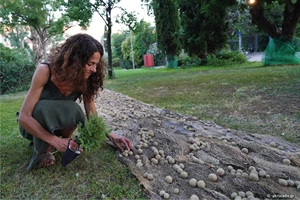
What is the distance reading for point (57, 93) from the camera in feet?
5.42

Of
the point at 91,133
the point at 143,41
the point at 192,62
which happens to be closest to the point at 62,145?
the point at 91,133

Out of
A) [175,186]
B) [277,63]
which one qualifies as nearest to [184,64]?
[277,63]

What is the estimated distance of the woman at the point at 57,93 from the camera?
58.7 inches

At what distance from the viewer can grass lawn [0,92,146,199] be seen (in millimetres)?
1382

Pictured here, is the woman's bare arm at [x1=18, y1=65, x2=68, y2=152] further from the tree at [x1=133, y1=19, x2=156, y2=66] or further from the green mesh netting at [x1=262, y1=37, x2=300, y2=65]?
the tree at [x1=133, y1=19, x2=156, y2=66]

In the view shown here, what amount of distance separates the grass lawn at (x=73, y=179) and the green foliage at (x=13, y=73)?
285 inches

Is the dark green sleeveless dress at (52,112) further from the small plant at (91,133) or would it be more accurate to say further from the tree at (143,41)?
the tree at (143,41)

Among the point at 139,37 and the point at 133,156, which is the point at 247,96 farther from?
the point at 139,37

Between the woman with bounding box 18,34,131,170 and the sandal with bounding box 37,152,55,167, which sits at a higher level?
the woman with bounding box 18,34,131,170

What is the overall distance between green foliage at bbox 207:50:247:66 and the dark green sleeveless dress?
33.3 feet

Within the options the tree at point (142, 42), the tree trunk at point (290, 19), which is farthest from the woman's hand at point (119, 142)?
the tree at point (142, 42)

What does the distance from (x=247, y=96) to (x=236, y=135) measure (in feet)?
6.14

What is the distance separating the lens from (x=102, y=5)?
32.7 ft

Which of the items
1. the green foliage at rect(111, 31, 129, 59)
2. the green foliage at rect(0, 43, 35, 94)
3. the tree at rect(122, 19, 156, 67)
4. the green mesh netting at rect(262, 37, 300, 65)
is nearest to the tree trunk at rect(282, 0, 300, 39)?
the green mesh netting at rect(262, 37, 300, 65)
